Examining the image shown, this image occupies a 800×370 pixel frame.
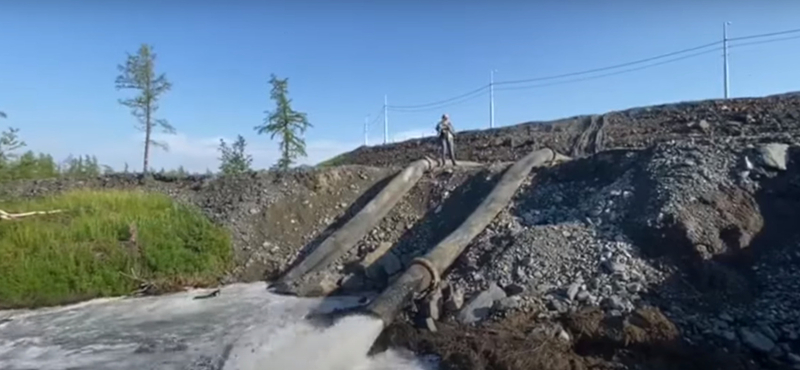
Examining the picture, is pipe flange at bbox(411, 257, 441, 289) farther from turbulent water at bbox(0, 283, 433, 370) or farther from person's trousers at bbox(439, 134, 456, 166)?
person's trousers at bbox(439, 134, 456, 166)

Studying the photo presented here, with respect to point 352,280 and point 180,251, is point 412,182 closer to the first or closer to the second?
point 352,280

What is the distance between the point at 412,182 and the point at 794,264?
7.24 meters

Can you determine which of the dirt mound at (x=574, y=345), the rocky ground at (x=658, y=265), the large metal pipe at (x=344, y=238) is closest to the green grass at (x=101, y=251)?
the large metal pipe at (x=344, y=238)

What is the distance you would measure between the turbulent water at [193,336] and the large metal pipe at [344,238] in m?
0.39

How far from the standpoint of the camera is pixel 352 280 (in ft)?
34.6

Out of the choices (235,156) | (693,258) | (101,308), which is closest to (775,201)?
(693,258)

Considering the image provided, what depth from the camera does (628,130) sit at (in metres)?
16.4

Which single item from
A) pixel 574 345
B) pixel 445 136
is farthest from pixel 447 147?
pixel 574 345

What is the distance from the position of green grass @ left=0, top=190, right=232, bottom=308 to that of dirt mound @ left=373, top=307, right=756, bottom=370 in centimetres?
536

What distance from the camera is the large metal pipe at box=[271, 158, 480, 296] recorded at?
10609 mm

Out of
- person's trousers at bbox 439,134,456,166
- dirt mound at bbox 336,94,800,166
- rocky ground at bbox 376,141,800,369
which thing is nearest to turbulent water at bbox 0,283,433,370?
rocky ground at bbox 376,141,800,369

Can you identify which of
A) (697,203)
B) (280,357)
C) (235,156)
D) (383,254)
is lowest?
(280,357)

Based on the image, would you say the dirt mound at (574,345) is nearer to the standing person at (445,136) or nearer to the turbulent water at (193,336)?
the turbulent water at (193,336)

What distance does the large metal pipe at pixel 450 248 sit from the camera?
8.30 metres
